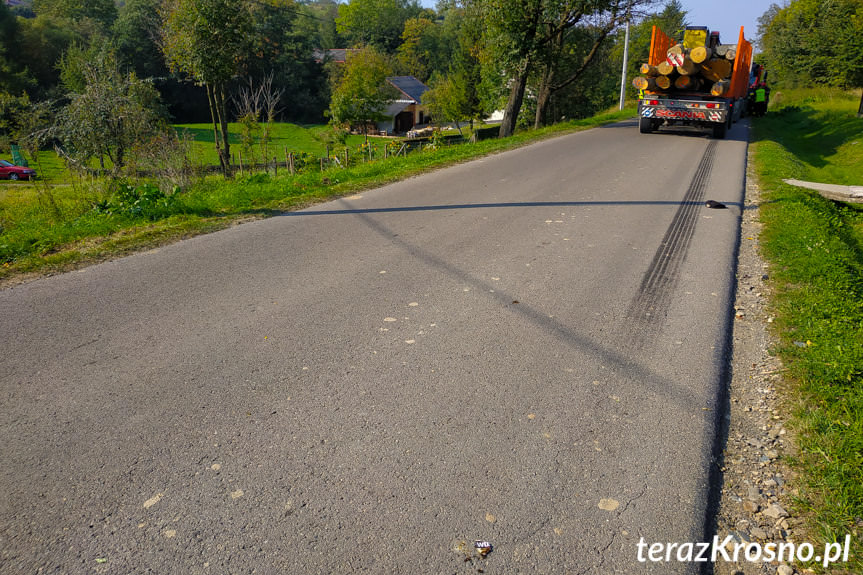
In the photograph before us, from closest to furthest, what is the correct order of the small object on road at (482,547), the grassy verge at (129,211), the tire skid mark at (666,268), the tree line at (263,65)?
1. the small object on road at (482,547)
2. the tire skid mark at (666,268)
3. the grassy verge at (129,211)
4. the tree line at (263,65)

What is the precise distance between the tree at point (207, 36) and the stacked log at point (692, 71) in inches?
521

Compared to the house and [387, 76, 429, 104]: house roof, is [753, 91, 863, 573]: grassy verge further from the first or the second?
[387, 76, 429, 104]: house roof

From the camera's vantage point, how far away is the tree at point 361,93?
152ft

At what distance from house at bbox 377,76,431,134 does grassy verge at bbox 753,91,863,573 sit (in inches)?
2099

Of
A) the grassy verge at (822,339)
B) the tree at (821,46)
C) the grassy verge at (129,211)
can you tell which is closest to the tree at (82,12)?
the grassy verge at (129,211)

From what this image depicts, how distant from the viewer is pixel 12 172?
29.3m

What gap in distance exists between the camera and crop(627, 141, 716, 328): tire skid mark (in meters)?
5.06

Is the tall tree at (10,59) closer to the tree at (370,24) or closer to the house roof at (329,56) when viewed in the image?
the house roof at (329,56)

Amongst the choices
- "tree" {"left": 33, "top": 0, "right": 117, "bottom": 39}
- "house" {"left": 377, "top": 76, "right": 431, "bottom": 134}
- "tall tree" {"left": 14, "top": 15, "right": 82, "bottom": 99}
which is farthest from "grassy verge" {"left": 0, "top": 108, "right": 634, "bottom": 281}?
"tree" {"left": 33, "top": 0, "right": 117, "bottom": 39}

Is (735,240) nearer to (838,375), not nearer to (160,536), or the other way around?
(838,375)

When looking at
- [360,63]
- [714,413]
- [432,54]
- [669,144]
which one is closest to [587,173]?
[669,144]

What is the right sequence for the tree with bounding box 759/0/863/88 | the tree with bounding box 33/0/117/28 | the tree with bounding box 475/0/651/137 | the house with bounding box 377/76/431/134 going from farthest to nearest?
the house with bounding box 377/76/431/134 < the tree with bounding box 33/0/117/28 < the tree with bounding box 759/0/863/88 < the tree with bounding box 475/0/651/137

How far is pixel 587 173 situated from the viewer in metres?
11.9

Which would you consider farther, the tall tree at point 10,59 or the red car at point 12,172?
the tall tree at point 10,59
